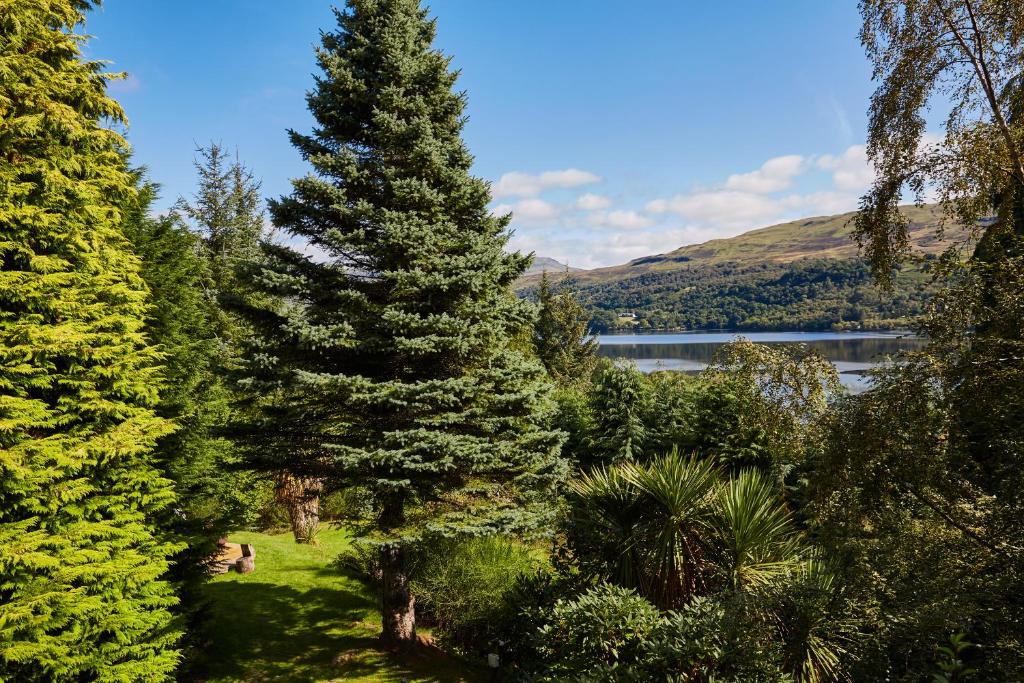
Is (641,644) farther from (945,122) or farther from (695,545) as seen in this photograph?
(945,122)

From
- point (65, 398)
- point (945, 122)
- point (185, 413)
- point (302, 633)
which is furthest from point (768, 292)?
point (65, 398)

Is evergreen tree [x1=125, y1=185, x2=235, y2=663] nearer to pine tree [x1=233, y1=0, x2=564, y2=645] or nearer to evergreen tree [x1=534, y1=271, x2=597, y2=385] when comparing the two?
pine tree [x1=233, y1=0, x2=564, y2=645]

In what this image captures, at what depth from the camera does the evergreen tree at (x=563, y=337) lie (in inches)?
1378

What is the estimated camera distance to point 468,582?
33.5 feet

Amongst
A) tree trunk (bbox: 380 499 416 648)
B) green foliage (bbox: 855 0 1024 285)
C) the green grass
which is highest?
green foliage (bbox: 855 0 1024 285)

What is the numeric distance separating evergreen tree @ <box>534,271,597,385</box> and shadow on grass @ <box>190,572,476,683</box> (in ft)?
76.6

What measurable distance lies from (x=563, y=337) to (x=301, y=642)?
96.6ft

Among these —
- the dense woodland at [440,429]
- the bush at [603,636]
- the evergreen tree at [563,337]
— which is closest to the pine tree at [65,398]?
the dense woodland at [440,429]

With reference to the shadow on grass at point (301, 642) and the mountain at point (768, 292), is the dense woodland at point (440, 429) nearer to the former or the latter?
the shadow on grass at point (301, 642)

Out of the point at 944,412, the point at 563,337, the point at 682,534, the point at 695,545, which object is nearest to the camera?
the point at 944,412

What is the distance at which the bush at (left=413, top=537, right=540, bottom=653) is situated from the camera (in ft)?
32.5

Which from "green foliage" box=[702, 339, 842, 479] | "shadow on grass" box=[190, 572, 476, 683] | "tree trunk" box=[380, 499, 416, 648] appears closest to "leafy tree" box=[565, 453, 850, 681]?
"tree trunk" box=[380, 499, 416, 648]

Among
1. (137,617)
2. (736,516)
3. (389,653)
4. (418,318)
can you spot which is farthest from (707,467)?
(137,617)

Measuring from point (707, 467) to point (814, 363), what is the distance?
24.4 ft
